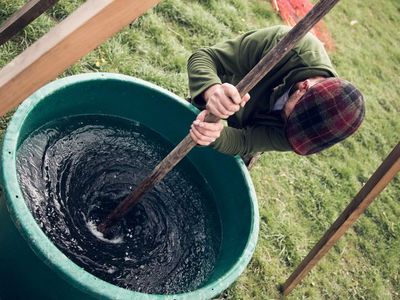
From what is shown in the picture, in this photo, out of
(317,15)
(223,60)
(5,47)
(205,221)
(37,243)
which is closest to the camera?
(317,15)

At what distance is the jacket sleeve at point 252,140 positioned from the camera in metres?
2.50

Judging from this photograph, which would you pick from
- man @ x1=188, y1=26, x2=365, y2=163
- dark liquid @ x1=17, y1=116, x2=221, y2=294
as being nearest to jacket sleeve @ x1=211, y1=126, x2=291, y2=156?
man @ x1=188, y1=26, x2=365, y2=163

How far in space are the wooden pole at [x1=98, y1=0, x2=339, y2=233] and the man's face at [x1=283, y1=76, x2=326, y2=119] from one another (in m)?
0.45

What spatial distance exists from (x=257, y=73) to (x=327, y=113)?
0.59 m

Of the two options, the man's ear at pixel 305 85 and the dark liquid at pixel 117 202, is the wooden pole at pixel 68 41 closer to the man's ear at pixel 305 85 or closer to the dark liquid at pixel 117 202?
the dark liquid at pixel 117 202

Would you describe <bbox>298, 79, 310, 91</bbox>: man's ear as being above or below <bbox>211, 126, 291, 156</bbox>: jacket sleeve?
above

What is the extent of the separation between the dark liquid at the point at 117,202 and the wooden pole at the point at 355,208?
721 millimetres

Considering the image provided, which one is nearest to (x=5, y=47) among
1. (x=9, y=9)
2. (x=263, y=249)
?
(x=9, y=9)

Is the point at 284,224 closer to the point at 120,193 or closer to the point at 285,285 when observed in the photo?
the point at 285,285

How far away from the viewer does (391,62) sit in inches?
271

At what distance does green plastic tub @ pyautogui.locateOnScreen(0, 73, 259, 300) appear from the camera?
1756mm

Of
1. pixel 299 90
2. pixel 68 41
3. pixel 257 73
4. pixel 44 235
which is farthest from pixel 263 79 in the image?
pixel 44 235

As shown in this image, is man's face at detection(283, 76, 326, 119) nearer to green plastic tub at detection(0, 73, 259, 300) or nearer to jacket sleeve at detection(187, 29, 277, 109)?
jacket sleeve at detection(187, 29, 277, 109)

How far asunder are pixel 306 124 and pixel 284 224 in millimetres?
1687
